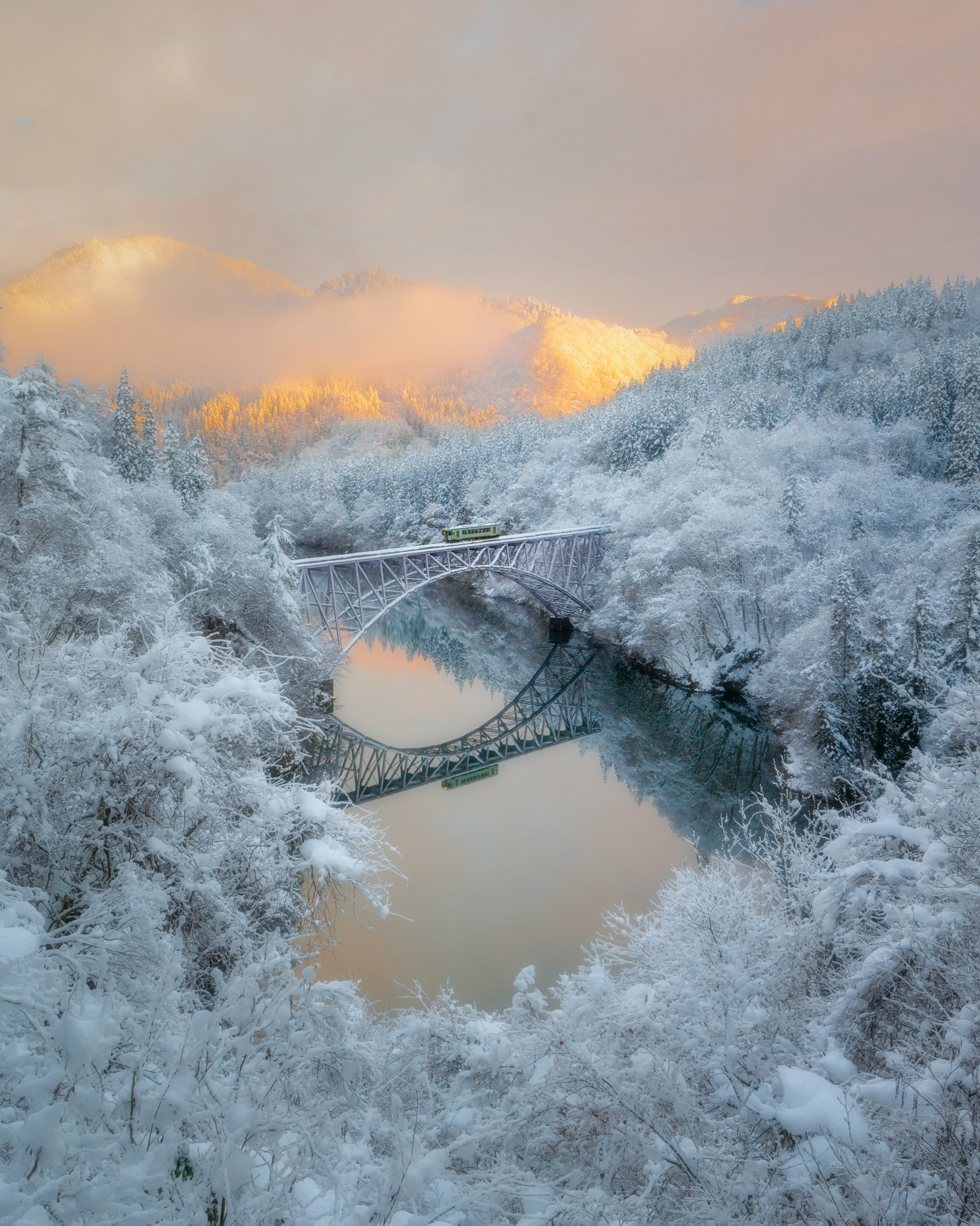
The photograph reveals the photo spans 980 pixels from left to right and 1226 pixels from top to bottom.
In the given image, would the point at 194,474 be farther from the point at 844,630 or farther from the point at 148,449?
the point at 844,630

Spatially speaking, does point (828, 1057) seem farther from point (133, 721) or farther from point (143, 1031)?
point (133, 721)

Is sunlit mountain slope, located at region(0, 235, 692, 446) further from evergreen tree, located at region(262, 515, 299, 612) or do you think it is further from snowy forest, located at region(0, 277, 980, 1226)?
snowy forest, located at region(0, 277, 980, 1226)

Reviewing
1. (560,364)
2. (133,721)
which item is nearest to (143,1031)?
(133,721)

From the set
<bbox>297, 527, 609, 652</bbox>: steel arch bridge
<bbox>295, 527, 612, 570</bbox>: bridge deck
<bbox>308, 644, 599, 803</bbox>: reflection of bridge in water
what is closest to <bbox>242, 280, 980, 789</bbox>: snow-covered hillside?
<bbox>297, 527, 609, 652</bbox>: steel arch bridge

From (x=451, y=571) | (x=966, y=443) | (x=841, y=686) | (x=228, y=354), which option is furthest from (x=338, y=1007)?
(x=228, y=354)

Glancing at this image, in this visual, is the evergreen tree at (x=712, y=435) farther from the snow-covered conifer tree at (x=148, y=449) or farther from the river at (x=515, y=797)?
the snow-covered conifer tree at (x=148, y=449)

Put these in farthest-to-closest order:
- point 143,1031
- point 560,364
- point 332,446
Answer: point 560,364, point 332,446, point 143,1031
